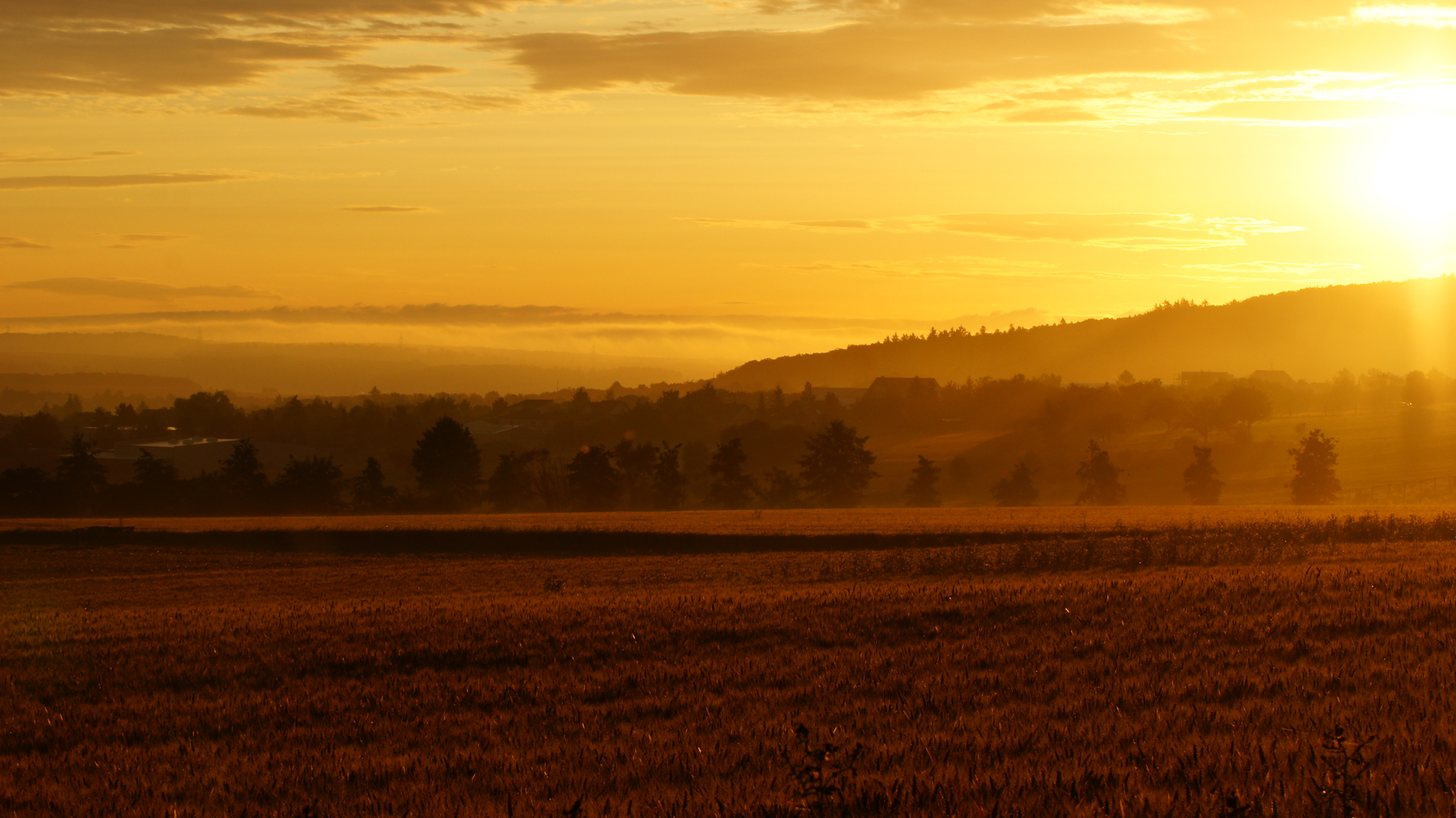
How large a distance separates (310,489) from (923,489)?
52.5m

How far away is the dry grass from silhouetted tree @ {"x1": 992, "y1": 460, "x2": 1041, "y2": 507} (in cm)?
2941

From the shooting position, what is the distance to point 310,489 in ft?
301

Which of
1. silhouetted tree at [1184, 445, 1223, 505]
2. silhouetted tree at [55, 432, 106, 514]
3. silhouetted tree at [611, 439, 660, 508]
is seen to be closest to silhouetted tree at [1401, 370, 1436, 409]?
silhouetted tree at [1184, 445, 1223, 505]

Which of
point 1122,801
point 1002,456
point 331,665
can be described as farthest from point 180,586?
point 1002,456

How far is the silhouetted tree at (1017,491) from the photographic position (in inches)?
3578

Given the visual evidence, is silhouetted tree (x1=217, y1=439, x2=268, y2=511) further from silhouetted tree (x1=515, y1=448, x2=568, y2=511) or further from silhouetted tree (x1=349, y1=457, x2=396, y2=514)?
silhouetted tree (x1=515, y1=448, x2=568, y2=511)

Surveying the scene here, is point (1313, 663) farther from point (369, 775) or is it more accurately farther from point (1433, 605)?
point (369, 775)

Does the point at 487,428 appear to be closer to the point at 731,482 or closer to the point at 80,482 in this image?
the point at 80,482

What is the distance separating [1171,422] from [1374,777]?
420 ft

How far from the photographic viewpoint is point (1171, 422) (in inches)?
4941

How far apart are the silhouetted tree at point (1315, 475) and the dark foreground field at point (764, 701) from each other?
69561 mm

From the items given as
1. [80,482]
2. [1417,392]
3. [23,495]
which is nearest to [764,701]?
[80,482]

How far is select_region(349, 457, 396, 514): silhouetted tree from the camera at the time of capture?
89.3 meters

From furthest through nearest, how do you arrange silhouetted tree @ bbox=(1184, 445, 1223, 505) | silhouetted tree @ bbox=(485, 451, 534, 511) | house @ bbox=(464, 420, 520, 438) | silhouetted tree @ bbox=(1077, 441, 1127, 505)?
house @ bbox=(464, 420, 520, 438), silhouetted tree @ bbox=(485, 451, 534, 511), silhouetted tree @ bbox=(1077, 441, 1127, 505), silhouetted tree @ bbox=(1184, 445, 1223, 505)
